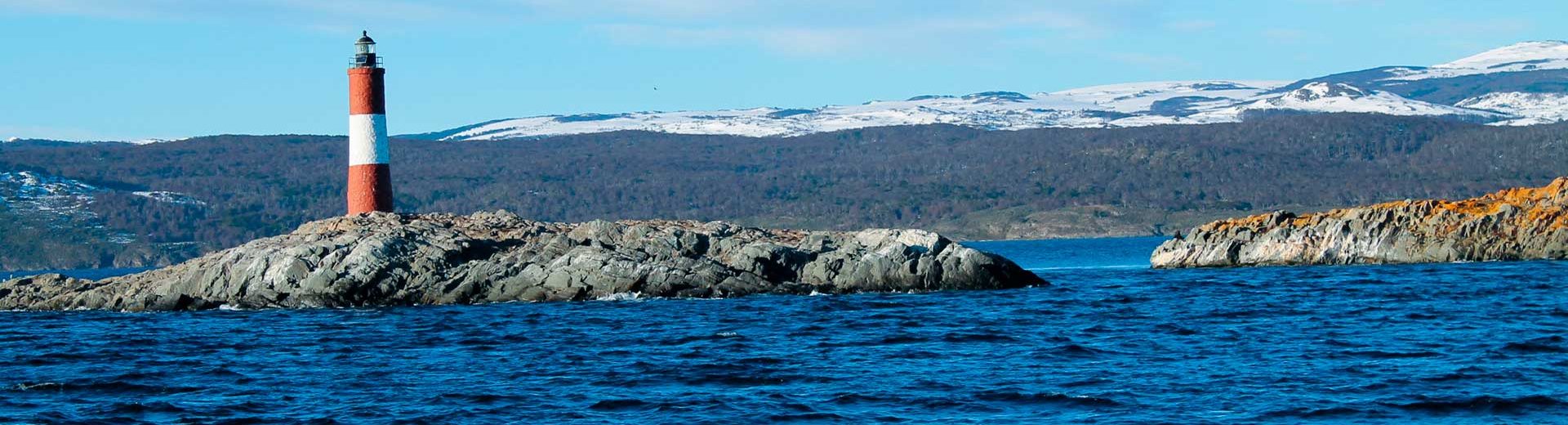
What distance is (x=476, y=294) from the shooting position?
52.1m

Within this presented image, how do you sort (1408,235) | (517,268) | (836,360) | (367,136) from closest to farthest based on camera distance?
(836,360)
(517,268)
(367,136)
(1408,235)

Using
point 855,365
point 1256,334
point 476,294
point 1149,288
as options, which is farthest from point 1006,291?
point 855,365

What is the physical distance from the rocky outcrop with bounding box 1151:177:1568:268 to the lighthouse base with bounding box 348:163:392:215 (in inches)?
1256

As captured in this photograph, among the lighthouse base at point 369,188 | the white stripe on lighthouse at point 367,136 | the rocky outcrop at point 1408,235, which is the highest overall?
the white stripe on lighthouse at point 367,136

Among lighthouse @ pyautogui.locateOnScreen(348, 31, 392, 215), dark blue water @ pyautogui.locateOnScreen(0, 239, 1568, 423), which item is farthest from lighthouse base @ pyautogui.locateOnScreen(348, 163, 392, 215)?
dark blue water @ pyautogui.locateOnScreen(0, 239, 1568, 423)

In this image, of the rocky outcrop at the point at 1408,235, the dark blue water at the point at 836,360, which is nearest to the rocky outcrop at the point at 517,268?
the dark blue water at the point at 836,360

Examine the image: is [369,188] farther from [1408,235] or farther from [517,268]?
[1408,235]

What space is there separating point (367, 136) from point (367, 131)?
22 cm

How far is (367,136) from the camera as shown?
5878 cm

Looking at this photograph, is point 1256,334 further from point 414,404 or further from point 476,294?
point 476,294

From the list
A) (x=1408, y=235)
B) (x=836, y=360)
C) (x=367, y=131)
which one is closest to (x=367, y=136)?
(x=367, y=131)

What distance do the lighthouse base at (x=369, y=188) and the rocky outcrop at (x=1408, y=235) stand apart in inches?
1256

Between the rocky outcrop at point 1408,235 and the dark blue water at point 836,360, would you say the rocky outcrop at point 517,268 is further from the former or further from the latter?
the rocky outcrop at point 1408,235

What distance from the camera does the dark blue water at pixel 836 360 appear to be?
86.1 feet
